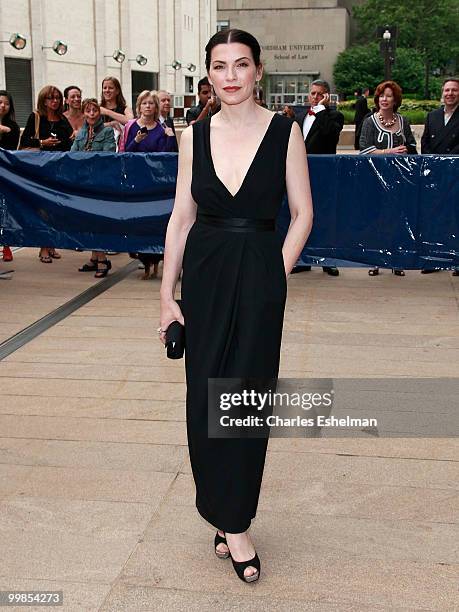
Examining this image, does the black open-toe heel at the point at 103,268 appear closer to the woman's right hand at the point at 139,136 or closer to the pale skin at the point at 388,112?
the woman's right hand at the point at 139,136

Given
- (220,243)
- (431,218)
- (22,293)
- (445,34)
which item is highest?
(445,34)

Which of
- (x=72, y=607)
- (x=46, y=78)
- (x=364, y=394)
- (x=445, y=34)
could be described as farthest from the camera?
(x=445, y=34)

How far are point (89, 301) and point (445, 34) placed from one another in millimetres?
73317

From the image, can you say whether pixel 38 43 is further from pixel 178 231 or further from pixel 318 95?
pixel 178 231

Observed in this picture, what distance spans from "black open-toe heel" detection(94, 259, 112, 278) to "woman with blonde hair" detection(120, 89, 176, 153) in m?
1.22

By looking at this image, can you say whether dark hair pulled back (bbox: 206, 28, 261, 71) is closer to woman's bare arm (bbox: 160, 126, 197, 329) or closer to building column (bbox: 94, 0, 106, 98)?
woman's bare arm (bbox: 160, 126, 197, 329)

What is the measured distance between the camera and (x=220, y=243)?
11.1 feet

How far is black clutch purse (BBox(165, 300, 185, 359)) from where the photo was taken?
349 cm

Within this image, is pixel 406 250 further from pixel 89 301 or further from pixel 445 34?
pixel 445 34

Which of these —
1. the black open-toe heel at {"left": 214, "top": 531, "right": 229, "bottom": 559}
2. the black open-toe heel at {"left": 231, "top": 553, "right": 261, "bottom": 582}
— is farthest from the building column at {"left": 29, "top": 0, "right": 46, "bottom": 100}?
the black open-toe heel at {"left": 231, "top": 553, "right": 261, "bottom": 582}

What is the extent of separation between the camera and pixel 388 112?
9406 millimetres

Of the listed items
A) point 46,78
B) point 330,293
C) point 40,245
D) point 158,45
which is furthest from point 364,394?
point 158,45

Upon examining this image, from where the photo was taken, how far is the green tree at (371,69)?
6888cm

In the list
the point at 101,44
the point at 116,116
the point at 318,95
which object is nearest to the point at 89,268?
the point at 116,116
